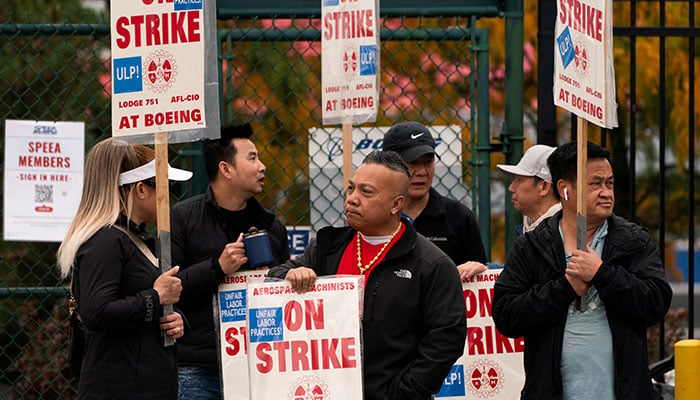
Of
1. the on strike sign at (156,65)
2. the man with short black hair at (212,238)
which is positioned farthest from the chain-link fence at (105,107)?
the on strike sign at (156,65)

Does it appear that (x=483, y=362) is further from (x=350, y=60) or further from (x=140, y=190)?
(x=140, y=190)

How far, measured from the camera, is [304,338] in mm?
4742

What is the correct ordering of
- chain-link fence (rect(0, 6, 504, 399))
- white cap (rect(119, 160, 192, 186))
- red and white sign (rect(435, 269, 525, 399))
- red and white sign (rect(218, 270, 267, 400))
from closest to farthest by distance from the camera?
white cap (rect(119, 160, 192, 186)) → red and white sign (rect(218, 270, 267, 400)) → red and white sign (rect(435, 269, 525, 399)) → chain-link fence (rect(0, 6, 504, 399))

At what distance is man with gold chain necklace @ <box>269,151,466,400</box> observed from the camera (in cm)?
461

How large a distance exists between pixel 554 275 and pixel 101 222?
1.81 metres

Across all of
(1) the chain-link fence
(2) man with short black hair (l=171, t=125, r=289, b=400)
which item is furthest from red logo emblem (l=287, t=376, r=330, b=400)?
(1) the chain-link fence

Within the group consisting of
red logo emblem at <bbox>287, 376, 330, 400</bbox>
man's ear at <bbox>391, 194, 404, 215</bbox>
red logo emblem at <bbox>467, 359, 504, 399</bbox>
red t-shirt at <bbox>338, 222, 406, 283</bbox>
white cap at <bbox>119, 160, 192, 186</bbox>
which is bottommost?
red logo emblem at <bbox>467, 359, 504, 399</bbox>

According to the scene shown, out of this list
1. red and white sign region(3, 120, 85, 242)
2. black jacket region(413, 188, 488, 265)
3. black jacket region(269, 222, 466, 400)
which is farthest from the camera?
red and white sign region(3, 120, 85, 242)

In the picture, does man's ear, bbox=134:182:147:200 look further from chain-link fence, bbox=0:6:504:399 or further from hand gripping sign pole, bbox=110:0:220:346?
chain-link fence, bbox=0:6:504:399

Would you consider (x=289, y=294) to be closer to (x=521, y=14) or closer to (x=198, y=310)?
(x=198, y=310)

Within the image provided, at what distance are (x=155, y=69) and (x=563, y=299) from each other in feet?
6.15

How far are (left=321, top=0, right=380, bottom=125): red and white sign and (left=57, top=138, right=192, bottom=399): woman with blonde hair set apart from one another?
1140 mm

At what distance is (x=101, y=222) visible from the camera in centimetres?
476

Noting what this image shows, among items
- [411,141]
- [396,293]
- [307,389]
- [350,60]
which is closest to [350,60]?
[350,60]
